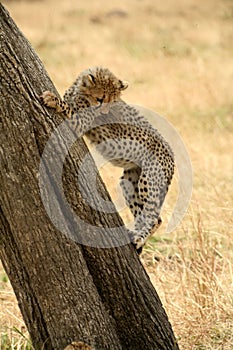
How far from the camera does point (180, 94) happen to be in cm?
1079

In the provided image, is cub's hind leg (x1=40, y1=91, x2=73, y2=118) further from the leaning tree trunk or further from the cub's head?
the cub's head

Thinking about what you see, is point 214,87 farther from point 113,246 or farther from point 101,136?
point 113,246

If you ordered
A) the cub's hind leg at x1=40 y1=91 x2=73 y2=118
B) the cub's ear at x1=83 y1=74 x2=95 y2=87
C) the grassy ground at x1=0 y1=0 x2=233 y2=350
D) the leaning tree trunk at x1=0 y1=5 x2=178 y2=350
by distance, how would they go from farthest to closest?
the grassy ground at x1=0 y1=0 x2=233 y2=350 < the cub's ear at x1=83 y1=74 x2=95 y2=87 < the cub's hind leg at x1=40 y1=91 x2=73 y2=118 < the leaning tree trunk at x1=0 y1=5 x2=178 y2=350

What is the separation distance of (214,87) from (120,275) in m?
8.06

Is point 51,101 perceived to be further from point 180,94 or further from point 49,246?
point 180,94

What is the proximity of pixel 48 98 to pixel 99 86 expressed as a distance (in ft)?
3.54

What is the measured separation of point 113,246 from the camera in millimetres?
3418

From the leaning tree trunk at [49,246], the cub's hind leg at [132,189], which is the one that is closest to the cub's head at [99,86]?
the cub's hind leg at [132,189]

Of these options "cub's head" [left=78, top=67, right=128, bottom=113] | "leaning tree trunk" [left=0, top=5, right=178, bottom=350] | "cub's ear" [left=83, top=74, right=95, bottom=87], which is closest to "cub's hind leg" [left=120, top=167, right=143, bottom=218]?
"cub's head" [left=78, top=67, right=128, bottom=113]

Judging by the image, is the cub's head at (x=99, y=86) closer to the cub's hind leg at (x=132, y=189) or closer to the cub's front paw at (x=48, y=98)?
the cub's hind leg at (x=132, y=189)

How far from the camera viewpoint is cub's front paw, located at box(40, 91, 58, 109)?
3.25m

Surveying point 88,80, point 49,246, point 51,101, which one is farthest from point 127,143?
point 49,246

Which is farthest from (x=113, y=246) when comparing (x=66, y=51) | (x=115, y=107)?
(x=66, y=51)

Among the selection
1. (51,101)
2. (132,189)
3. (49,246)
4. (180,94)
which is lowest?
(49,246)
